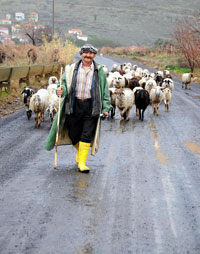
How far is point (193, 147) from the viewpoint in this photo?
11047 millimetres

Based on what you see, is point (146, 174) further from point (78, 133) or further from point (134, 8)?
point (134, 8)

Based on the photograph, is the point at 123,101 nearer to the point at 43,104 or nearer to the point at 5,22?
the point at 43,104

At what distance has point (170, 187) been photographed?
769cm

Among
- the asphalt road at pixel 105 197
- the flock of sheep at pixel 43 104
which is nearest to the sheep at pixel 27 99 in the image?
the flock of sheep at pixel 43 104

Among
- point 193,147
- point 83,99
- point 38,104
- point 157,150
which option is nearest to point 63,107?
point 83,99

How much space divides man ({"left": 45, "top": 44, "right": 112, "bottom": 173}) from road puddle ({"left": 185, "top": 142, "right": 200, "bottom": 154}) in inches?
109

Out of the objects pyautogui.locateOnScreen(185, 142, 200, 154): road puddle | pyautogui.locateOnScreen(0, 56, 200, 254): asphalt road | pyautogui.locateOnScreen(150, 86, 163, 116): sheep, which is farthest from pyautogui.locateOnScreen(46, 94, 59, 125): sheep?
pyautogui.locateOnScreen(150, 86, 163, 116): sheep

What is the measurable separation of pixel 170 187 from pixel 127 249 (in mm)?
2609

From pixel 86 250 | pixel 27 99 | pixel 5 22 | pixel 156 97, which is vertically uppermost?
pixel 86 250

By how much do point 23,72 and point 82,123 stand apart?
14871 millimetres

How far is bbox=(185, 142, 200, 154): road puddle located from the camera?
34.9 feet

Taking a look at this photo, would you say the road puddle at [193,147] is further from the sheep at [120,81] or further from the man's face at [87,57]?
the sheep at [120,81]

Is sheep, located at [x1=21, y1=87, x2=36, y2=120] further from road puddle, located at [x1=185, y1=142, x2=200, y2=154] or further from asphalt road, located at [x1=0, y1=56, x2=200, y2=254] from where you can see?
road puddle, located at [x1=185, y1=142, x2=200, y2=154]

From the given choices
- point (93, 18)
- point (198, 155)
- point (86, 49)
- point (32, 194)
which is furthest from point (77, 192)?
point (93, 18)
